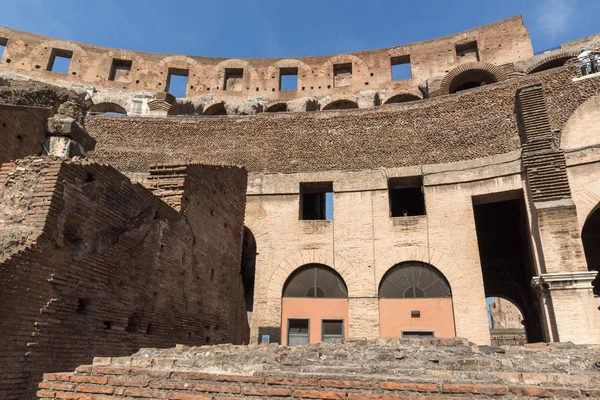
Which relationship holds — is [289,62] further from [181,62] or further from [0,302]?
[0,302]

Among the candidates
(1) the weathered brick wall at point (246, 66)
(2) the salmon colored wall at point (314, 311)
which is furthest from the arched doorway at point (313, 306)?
(1) the weathered brick wall at point (246, 66)

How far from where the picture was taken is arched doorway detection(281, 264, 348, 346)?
44.7 feet

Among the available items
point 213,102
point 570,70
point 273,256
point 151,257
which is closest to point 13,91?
point 151,257

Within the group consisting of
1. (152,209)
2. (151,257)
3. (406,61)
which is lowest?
(151,257)

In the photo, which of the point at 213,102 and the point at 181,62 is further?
the point at 181,62

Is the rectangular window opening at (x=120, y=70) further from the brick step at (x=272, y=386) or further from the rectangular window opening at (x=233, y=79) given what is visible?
the brick step at (x=272, y=386)

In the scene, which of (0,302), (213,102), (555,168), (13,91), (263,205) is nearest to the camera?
(0,302)

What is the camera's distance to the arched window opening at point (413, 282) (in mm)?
13367

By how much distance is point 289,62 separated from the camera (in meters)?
29.8

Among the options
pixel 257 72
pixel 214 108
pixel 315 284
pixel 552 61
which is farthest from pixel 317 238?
pixel 257 72

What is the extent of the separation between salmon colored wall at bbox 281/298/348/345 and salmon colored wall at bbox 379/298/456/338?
1.29 meters

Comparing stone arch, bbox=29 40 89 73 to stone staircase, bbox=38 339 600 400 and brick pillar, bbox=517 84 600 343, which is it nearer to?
brick pillar, bbox=517 84 600 343

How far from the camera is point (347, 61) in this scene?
95.5 feet

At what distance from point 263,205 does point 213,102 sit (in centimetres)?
1543
